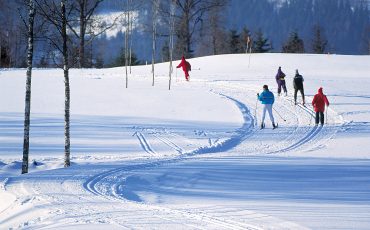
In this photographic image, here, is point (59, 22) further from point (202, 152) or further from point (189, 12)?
point (189, 12)

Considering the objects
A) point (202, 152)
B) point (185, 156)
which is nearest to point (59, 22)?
point (185, 156)

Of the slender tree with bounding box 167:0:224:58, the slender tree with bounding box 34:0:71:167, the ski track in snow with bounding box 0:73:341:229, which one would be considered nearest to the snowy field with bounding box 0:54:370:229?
the ski track in snow with bounding box 0:73:341:229

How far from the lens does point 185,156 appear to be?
16.0 meters

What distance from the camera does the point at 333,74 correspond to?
38656 mm

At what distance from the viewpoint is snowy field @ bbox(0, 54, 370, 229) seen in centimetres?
836

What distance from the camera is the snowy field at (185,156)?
836 cm

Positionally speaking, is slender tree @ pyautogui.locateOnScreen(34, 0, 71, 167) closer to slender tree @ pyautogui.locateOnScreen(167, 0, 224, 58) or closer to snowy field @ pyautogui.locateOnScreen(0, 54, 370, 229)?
snowy field @ pyautogui.locateOnScreen(0, 54, 370, 229)

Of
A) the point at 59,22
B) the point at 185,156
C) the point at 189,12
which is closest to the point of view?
the point at 59,22

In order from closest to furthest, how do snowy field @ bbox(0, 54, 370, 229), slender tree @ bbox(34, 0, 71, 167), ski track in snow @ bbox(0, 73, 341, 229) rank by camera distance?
1. ski track in snow @ bbox(0, 73, 341, 229)
2. snowy field @ bbox(0, 54, 370, 229)
3. slender tree @ bbox(34, 0, 71, 167)

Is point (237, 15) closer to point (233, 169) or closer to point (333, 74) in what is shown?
point (333, 74)

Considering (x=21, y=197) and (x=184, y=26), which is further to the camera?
(x=184, y=26)

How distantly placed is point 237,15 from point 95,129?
119 m

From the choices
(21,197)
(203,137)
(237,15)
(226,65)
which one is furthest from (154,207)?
(237,15)

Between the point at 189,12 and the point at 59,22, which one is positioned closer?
the point at 59,22
